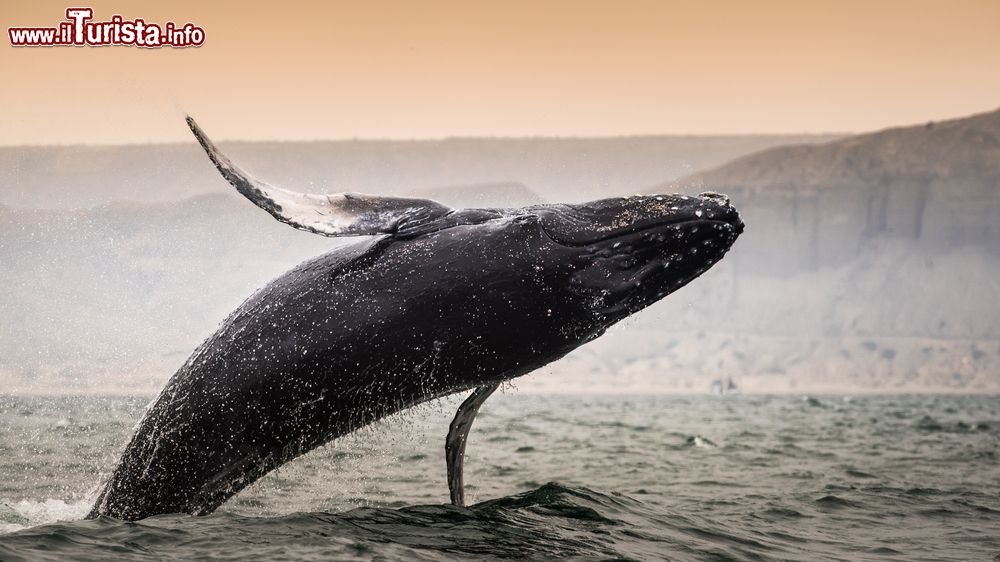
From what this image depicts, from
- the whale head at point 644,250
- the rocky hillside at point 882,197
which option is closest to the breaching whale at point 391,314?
the whale head at point 644,250

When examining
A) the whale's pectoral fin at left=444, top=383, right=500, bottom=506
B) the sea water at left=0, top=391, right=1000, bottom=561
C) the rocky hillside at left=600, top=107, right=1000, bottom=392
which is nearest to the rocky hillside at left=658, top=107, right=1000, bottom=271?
the rocky hillside at left=600, top=107, right=1000, bottom=392

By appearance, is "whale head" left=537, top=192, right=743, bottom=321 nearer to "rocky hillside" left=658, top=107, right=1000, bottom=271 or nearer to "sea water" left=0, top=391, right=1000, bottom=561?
"sea water" left=0, top=391, right=1000, bottom=561

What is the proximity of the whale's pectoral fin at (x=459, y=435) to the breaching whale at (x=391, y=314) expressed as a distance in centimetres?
10

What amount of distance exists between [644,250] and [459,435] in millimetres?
2142

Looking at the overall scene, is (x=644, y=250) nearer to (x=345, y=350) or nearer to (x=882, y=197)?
(x=345, y=350)

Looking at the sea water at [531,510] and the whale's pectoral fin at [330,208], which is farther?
the sea water at [531,510]

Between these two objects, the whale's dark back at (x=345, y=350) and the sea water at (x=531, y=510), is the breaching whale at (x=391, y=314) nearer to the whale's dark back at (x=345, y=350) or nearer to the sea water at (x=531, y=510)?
the whale's dark back at (x=345, y=350)

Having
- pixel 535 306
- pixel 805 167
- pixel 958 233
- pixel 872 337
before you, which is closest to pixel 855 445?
pixel 535 306

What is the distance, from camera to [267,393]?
712cm

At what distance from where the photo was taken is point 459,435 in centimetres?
780

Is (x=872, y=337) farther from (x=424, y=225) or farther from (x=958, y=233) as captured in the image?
(x=424, y=225)

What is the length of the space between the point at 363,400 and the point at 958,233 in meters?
171

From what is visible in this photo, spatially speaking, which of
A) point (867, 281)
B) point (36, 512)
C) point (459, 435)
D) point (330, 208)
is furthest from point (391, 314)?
point (867, 281)

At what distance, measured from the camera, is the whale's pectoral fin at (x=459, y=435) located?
756 cm
